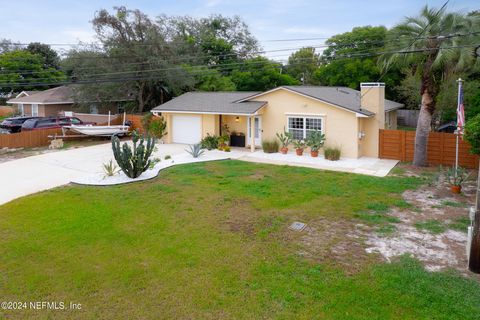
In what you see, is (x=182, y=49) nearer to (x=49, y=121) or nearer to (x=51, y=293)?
(x=49, y=121)

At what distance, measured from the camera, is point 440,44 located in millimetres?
14406

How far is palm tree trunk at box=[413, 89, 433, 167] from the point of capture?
51.1 feet

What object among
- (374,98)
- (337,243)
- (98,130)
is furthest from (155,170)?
(374,98)

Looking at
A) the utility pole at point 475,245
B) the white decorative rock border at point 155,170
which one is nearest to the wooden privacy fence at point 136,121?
the white decorative rock border at point 155,170

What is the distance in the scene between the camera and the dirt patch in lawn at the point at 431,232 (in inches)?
287

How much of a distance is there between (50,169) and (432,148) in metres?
16.8

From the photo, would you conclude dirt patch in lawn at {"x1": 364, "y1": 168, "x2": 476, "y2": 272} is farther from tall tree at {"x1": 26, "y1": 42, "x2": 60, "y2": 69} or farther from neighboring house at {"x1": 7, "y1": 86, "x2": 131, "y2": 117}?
tall tree at {"x1": 26, "y1": 42, "x2": 60, "y2": 69}

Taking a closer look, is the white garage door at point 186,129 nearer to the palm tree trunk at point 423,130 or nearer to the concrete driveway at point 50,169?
the concrete driveway at point 50,169

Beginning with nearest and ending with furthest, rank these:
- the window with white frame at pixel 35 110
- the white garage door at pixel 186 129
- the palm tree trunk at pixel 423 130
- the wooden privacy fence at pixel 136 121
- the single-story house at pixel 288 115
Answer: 1. the palm tree trunk at pixel 423 130
2. the single-story house at pixel 288 115
3. the white garage door at pixel 186 129
4. the wooden privacy fence at pixel 136 121
5. the window with white frame at pixel 35 110

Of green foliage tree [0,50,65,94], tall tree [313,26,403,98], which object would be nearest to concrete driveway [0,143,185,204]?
tall tree [313,26,403,98]

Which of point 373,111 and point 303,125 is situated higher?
point 373,111

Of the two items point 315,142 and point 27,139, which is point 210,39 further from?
point 315,142

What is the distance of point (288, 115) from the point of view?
64.2 feet

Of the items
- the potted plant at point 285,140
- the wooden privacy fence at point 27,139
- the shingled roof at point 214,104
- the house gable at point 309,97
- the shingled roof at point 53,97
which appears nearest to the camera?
the house gable at point 309,97
